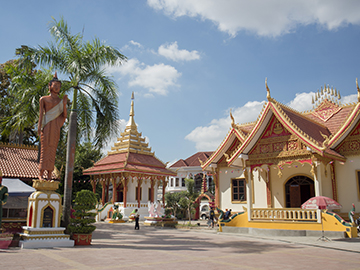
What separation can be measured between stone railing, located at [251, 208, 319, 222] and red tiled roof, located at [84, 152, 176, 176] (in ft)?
50.8

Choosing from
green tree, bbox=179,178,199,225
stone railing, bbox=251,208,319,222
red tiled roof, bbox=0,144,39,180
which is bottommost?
stone railing, bbox=251,208,319,222

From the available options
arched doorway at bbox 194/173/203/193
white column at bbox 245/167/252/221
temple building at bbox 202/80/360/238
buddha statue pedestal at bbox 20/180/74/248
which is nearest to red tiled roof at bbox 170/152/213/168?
arched doorway at bbox 194/173/203/193

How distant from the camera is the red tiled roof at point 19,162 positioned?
17.9 metres

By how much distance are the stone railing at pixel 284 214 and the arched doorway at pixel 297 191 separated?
168cm

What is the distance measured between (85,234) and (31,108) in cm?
629

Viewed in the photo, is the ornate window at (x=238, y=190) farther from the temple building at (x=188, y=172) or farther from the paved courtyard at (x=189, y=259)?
the temple building at (x=188, y=172)

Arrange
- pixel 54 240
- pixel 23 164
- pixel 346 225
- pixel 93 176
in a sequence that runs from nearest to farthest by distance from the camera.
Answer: pixel 54 240
pixel 346 225
pixel 23 164
pixel 93 176

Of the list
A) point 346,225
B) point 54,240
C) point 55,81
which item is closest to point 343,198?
point 346,225

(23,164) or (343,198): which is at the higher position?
(23,164)

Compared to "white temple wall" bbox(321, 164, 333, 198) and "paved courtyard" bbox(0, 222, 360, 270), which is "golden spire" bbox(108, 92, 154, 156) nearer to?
"white temple wall" bbox(321, 164, 333, 198)

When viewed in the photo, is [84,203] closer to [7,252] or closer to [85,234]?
[85,234]

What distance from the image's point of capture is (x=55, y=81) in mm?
12352

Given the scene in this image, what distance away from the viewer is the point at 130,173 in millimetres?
29500

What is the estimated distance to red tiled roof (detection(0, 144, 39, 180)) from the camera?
17.9m
